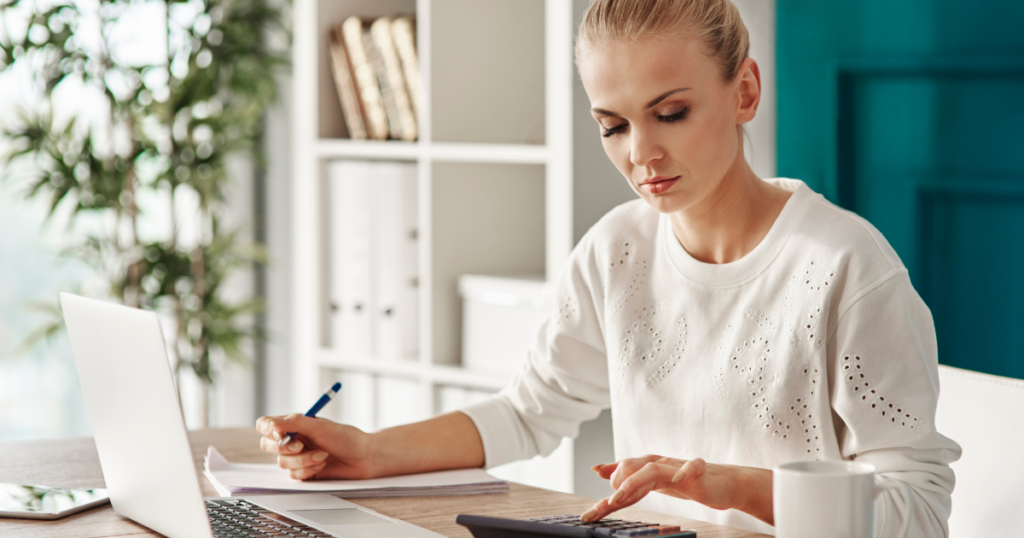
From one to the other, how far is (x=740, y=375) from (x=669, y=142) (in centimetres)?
29

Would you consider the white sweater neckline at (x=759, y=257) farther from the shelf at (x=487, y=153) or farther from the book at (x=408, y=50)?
the book at (x=408, y=50)

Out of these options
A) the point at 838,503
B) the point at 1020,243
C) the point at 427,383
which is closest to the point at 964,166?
the point at 1020,243

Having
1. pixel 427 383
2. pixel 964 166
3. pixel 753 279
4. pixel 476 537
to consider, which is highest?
pixel 964 166

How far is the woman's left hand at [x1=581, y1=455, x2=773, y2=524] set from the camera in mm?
889

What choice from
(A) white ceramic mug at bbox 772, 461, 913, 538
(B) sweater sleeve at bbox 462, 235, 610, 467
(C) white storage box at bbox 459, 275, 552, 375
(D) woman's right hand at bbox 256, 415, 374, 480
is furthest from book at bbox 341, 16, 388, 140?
(A) white ceramic mug at bbox 772, 461, 913, 538

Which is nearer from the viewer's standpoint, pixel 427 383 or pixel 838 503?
pixel 838 503

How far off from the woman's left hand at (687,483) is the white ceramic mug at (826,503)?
0.12m

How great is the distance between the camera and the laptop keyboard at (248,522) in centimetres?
94

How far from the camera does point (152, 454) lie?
0.92 meters

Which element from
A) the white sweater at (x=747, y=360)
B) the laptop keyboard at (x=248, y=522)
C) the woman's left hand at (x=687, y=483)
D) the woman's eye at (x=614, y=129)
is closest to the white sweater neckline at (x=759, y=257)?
the white sweater at (x=747, y=360)

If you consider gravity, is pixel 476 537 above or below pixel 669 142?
below

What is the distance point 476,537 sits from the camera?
89cm

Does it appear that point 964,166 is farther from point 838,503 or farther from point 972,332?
point 838,503

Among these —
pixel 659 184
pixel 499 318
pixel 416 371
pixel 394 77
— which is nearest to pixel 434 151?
pixel 394 77
